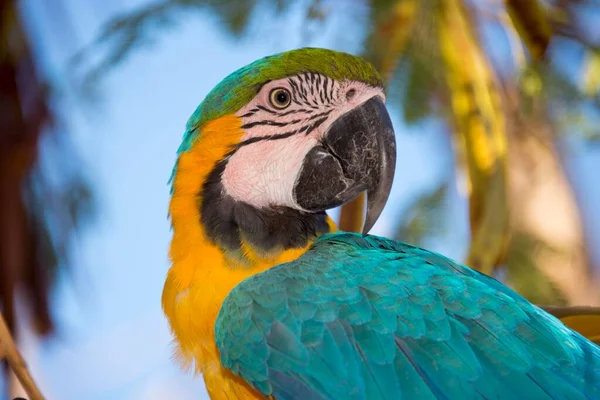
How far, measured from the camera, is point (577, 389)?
70.0 inches

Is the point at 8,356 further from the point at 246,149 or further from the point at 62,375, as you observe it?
the point at 62,375

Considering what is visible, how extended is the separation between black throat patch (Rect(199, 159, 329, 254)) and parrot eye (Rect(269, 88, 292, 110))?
0.83 feet

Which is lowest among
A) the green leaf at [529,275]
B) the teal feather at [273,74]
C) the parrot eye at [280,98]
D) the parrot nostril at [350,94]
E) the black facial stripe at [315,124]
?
the green leaf at [529,275]

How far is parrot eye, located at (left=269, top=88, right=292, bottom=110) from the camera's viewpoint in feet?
7.40

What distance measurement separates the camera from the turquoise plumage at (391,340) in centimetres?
178

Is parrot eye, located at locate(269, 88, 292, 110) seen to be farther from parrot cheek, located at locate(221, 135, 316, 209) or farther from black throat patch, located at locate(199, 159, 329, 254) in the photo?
black throat patch, located at locate(199, 159, 329, 254)

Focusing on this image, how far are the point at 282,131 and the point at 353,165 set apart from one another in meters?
0.27

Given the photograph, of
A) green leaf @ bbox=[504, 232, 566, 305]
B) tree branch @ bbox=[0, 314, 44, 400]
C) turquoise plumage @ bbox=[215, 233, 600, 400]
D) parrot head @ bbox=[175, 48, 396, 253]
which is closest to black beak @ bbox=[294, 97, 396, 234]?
parrot head @ bbox=[175, 48, 396, 253]

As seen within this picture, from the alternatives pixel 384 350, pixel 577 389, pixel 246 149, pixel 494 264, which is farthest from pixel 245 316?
pixel 494 264

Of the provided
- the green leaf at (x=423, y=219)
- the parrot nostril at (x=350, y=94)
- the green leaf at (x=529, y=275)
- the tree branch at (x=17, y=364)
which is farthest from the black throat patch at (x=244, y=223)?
the green leaf at (x=423, y=219)

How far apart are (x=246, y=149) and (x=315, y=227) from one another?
1.14ft


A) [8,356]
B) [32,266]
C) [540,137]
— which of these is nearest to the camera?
[8,356]

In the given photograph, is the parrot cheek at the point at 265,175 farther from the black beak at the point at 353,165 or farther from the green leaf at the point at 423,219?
the green leaf at the point at 423,219

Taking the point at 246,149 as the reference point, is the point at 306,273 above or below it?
below
